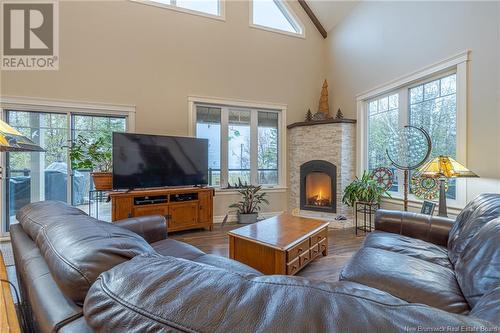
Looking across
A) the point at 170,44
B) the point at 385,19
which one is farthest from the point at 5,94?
the point at 385,19

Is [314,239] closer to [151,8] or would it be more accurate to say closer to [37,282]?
[37,282]

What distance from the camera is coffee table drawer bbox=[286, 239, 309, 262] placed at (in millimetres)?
2234

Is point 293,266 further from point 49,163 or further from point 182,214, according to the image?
point 49,163

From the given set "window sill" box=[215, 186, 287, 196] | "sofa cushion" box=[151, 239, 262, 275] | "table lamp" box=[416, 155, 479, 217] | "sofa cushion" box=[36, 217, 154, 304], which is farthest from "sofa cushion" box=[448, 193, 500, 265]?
"window sill" box=[215, 186, 287, 196]

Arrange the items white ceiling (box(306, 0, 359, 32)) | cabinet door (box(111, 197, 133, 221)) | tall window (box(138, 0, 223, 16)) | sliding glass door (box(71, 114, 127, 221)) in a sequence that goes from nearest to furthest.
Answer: cabinet door (box(111, 197, 133, 221)) < sliding glass door (box(71, 114, 127, 221)) < tall window (box(138, 0, 223, 16)) < white ceiling (box(306, 0, 359, 32))

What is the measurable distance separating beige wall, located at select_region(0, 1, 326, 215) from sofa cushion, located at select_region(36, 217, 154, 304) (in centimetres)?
362

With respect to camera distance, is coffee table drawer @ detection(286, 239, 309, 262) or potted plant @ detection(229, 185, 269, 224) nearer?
coffee table drawer @ detection(286, 239, 309, 262)

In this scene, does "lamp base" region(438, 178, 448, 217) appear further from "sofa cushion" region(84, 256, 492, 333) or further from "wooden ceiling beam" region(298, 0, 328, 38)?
"wooden ceiling beam" region(298, 0, 328, 38)

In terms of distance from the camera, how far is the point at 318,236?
2.86 metres

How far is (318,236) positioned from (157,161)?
2580 millimetres

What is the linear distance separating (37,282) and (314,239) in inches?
95.5

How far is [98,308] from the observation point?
53cm

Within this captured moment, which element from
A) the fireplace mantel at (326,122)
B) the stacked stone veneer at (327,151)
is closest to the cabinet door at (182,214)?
the stacked stone veneer at (327,151)

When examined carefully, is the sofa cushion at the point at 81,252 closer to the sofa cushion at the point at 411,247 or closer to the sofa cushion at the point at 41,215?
the sofa cushion at the point at 41,215
